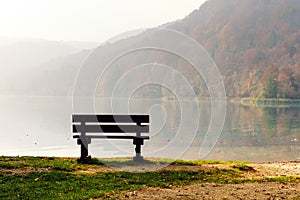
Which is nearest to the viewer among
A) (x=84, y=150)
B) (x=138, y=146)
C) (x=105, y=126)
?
(x=84, y=150)

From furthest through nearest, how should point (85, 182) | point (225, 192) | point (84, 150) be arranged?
point (84, 150), point (85, 182), point (225, 192)

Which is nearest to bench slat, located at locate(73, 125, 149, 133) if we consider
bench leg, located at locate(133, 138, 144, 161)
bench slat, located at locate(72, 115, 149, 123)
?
bench slat, located at locate(72, 115, 149, 123)

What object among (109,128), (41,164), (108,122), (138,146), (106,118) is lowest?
(41,164)

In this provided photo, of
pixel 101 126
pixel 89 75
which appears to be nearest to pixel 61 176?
pixel 101 126

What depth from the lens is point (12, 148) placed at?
39.1 metres

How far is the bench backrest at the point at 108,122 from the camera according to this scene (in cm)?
1781

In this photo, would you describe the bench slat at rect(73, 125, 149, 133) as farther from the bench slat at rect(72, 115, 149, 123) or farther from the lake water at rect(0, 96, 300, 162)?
the lake water at rect(0, 96, 300, 162)

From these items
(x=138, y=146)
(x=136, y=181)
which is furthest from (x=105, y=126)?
(x=136, y=181)

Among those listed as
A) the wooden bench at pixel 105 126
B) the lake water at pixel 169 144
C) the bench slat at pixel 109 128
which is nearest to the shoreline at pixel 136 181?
the wooden bench at pixel 105 126

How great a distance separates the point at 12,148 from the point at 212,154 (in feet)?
58.1

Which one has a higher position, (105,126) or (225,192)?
(105,126)

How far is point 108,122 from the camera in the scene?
58.9ft

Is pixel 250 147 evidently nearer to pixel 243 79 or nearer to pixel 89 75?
pixel 89 75

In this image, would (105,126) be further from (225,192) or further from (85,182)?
(225,192)
